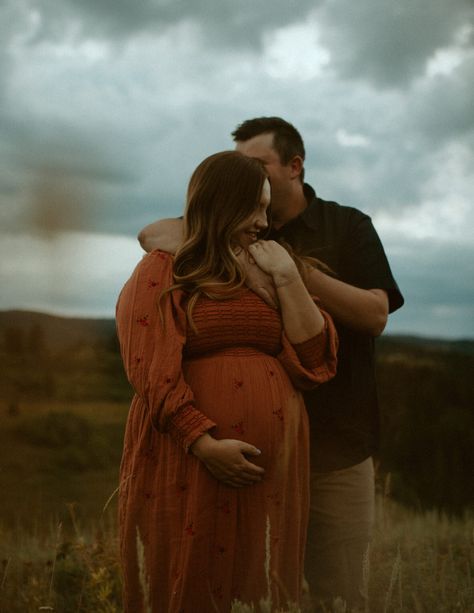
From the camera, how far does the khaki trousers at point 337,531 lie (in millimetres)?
3350

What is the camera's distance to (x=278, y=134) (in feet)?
12.1

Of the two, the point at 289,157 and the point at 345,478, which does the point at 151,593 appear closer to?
the point at 345,478

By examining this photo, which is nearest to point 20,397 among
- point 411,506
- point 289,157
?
point 411,506

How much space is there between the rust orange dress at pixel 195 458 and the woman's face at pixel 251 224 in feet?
0.82

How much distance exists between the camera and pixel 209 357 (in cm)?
262

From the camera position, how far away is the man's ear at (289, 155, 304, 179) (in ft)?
12.1

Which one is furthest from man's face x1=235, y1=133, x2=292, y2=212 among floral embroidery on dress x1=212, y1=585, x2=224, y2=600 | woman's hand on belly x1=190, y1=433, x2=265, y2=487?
floral embroidery on dress x1=212, y1=585, x2=224, y2=600

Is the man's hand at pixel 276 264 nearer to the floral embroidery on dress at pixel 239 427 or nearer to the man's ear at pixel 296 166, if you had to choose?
the floral embroidery on dress at pixel 239 427

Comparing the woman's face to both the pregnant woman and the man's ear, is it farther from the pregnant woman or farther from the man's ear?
the man's ear

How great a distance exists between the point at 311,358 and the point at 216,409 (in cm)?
46

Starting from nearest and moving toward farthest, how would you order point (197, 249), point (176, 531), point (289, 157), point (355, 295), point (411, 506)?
1. point (176, 531)
2. point (197, 249)
3. point (355, 295)
4. point (289, 157)
5. point (411, 506)

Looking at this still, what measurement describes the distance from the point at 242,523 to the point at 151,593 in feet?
1.39

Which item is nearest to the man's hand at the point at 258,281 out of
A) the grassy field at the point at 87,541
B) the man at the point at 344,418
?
the man at the point at 344,418

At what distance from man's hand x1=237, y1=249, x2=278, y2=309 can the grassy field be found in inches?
41.7
